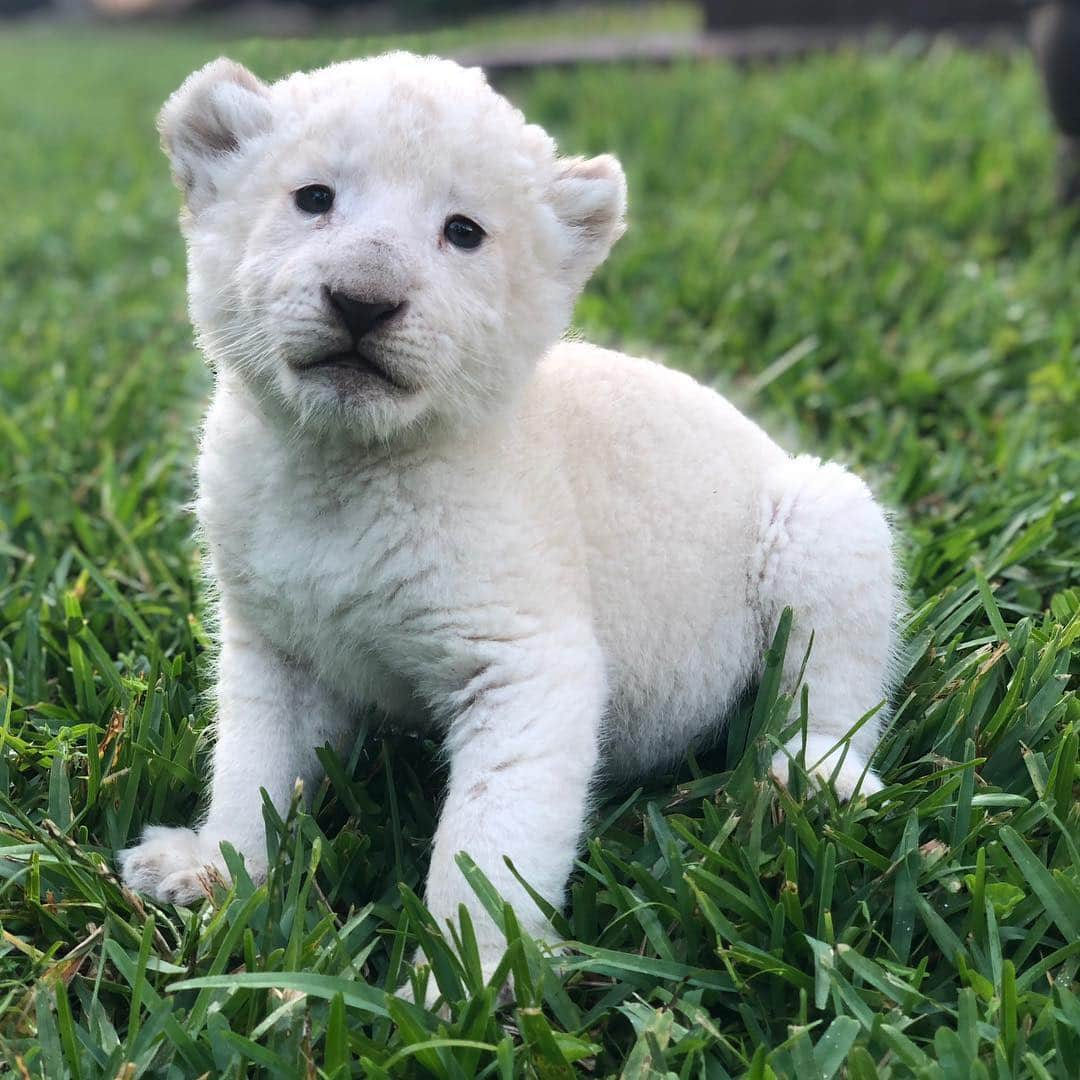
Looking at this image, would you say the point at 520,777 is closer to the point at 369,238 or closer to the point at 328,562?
the point at 328,562

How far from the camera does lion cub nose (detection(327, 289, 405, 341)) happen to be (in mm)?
2541

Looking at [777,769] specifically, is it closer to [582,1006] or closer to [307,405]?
[582,1006]

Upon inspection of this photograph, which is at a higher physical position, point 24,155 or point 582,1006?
point 582,1006

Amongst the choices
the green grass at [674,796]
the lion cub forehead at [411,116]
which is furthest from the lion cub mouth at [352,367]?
the green grass at [674,796]

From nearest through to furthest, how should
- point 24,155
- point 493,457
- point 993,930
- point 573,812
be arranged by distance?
point 993,930 → point 573,812 → point 493,457 → point 24,155

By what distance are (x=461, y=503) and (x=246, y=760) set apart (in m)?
0.75

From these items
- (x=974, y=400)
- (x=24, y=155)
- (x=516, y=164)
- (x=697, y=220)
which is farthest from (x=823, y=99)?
(x=516, y=164)

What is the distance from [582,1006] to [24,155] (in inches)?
360

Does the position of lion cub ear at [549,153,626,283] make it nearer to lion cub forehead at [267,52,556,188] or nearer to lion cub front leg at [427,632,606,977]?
lion cub forehead at [267,52,556,188]

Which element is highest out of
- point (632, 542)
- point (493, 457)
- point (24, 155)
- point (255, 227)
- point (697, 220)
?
point (255, 227)

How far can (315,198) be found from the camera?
2729mm

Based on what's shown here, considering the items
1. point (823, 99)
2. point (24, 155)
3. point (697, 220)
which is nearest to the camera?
point (697, 220)

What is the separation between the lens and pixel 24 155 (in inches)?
394

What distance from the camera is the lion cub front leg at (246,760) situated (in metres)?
2.82
